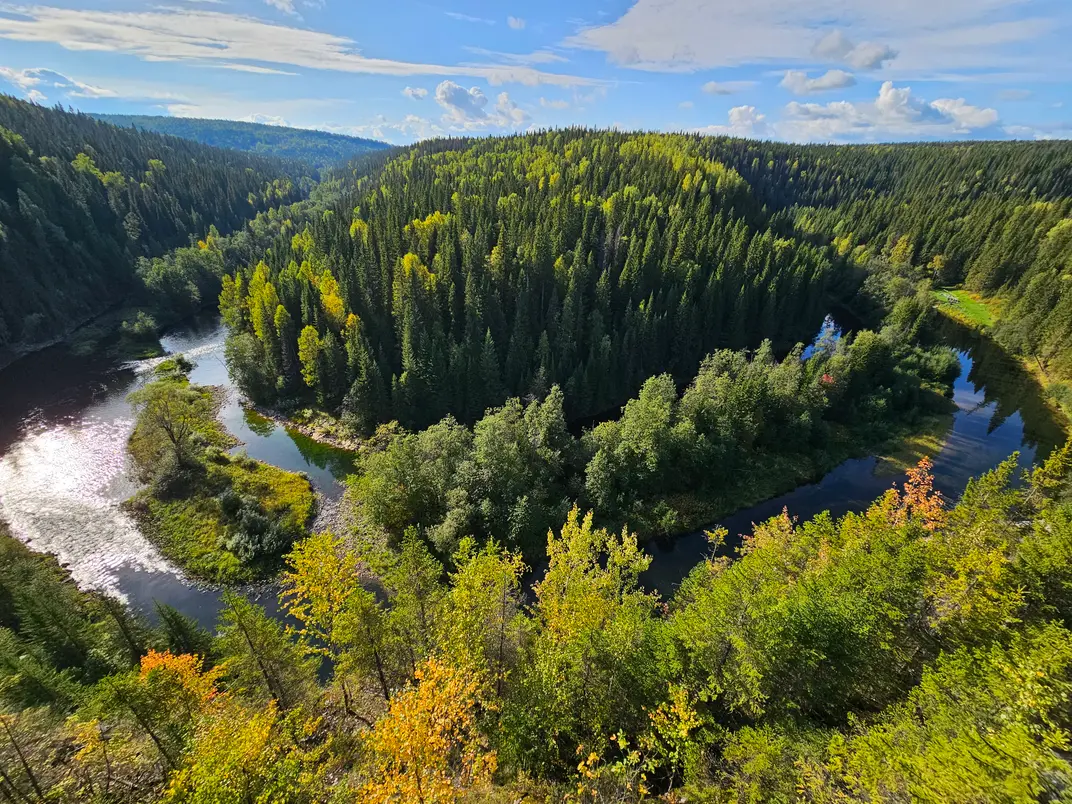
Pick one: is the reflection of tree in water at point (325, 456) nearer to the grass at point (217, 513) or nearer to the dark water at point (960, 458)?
the grass at point (217, 513)

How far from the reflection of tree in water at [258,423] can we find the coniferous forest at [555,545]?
12.7 ft

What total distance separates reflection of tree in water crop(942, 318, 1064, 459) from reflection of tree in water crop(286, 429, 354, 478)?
326 feet

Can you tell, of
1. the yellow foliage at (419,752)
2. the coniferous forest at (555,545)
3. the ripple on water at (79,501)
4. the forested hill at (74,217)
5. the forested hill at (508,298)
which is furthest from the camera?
the forested hill at (74,217)

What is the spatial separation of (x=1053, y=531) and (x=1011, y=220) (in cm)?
17590

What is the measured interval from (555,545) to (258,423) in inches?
2541

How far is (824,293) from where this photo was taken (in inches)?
4956

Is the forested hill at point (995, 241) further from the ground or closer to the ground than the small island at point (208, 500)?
further from the ground

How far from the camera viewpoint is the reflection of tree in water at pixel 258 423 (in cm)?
7194

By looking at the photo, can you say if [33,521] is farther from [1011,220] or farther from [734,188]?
[1011,220]

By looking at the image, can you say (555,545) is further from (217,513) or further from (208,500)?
(208,500)

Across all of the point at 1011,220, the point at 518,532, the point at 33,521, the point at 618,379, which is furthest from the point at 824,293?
the point at 33,521

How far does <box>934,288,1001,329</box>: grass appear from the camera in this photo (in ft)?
395

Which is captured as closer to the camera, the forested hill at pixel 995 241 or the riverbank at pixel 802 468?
the riverbank at pixel 802 468

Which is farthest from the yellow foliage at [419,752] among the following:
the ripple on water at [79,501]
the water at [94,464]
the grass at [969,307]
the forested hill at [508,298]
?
the grass at [969,307]
